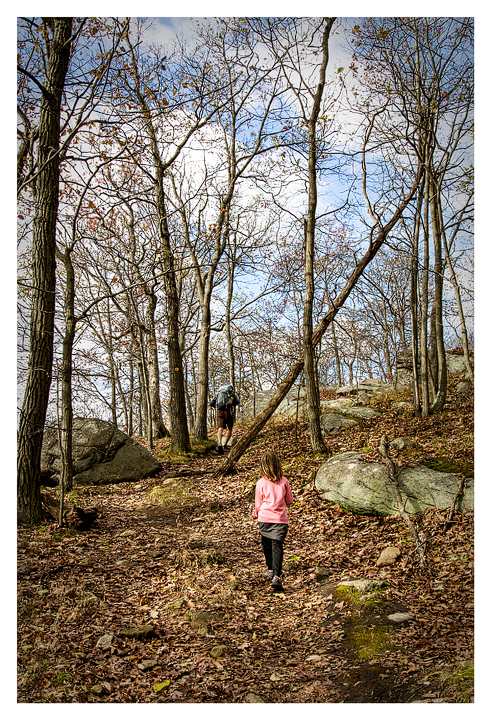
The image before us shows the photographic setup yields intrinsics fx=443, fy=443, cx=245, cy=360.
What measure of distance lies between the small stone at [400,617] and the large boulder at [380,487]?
1956mm

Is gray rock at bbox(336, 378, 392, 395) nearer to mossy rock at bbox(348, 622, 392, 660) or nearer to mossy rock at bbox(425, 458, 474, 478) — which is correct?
mossy rock at bbox(425, 458, 474, 478)

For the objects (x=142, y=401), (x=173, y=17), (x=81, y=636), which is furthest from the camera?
(x=142, y=401)

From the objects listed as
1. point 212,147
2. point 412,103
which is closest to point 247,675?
point 412,103

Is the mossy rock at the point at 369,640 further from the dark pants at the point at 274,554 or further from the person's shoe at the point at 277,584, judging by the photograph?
the dark pants at the point at 274,554

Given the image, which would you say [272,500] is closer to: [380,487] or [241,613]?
[241,613]

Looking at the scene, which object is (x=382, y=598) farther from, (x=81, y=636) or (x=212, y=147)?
(x=212, y=147)

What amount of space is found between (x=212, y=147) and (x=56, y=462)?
818cm

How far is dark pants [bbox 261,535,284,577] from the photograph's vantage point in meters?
4.50

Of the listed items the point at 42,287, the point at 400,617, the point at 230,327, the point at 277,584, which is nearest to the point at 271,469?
the point at 277,584

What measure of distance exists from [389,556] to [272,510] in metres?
1.29

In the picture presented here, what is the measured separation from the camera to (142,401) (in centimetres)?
1667

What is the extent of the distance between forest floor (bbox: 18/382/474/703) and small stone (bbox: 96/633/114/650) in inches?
0.6

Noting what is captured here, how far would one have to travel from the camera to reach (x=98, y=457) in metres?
8.40

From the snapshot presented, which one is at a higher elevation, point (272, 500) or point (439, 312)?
point (439, 312)
